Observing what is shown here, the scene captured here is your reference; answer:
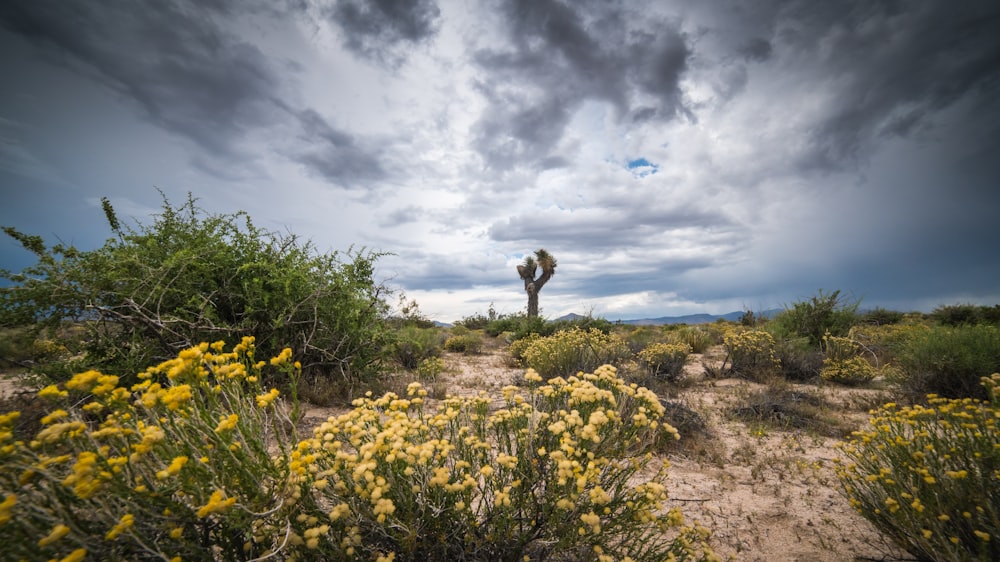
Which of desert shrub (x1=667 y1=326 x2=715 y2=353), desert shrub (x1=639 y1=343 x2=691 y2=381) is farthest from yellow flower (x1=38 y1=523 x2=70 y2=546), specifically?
desert shrub (x1=667 y1=326 x2=715 y2=353)

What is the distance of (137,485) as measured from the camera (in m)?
1.63

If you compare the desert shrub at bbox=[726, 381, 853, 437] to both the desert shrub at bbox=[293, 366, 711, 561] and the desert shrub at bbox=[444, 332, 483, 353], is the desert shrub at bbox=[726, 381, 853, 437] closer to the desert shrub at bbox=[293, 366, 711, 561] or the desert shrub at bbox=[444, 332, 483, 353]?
the desert shrub at bbox=[293, 366, 711, 561]

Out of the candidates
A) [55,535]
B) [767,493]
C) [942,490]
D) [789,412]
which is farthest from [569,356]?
[55,535]

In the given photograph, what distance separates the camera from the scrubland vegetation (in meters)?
1.57

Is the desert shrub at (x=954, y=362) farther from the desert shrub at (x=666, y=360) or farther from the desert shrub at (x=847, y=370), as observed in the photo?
the desert shrub at (x=666, y=360)

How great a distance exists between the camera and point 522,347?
452 inches

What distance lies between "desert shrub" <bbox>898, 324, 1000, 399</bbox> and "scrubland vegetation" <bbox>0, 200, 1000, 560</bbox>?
3 centimetres

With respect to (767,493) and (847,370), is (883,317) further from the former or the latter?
(767,493)

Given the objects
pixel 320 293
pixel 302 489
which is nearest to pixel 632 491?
pixel 302 489

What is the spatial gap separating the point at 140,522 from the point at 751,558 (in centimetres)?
392

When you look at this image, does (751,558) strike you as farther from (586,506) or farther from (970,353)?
(970,353)

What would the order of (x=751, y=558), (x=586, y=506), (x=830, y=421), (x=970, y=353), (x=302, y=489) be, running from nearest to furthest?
(x=302, y=489)
(x=586, y=506)
(x=751, y=558)
(x=830, y=421)
(x=970, y=353)

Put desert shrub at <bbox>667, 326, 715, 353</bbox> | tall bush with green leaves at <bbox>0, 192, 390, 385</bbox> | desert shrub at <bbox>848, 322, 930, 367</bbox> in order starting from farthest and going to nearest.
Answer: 1. desert shrub at <bbox>667, 326, 715, 353</bbox>
2. desert shrub at <bbox>848, 322, 930, 367</bbox>
3. tall bush with green leaves at <bbox>0, 192, 390, 385</bbox>

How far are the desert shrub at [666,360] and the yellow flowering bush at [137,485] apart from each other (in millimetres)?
7624
